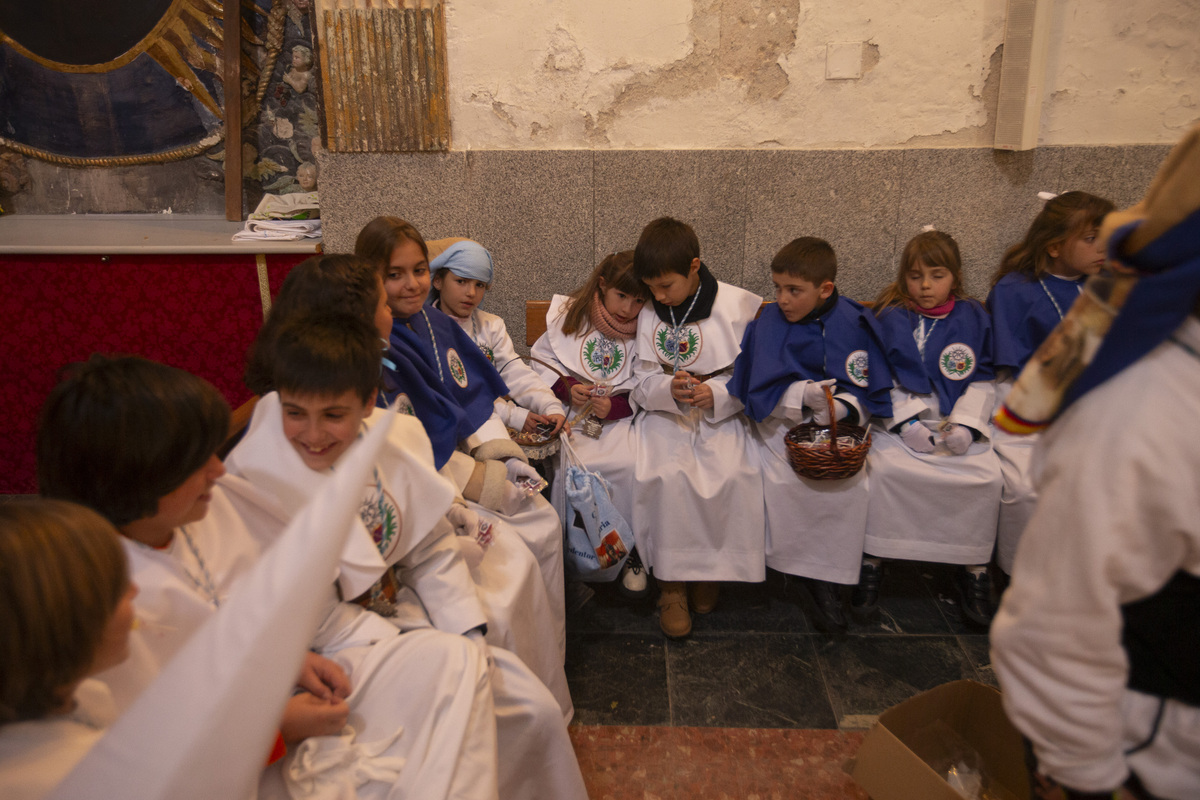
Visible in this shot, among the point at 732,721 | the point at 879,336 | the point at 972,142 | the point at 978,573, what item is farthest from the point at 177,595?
the point at 972,142

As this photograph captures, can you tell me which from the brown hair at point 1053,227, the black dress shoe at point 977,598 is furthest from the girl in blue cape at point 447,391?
the brown hair at point 1053,227

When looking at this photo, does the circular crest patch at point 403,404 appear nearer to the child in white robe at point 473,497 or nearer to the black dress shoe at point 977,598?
the child in white robe at point 473,497

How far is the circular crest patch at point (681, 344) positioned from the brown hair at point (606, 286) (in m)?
0.20

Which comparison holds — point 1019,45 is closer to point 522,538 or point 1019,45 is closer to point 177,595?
point 522,538

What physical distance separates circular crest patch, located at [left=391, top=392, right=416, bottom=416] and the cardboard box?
1.59 meters

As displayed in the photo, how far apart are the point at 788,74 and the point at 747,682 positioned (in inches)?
105

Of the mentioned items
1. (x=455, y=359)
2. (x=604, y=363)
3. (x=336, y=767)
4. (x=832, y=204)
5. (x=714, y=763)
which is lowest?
(x=714, y=763)

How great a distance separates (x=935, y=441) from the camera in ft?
10.2

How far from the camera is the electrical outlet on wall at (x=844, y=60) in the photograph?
3.60m

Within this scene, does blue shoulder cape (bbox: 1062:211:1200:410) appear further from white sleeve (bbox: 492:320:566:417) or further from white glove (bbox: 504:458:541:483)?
white sleeve (bbox: 492:320:566:417)

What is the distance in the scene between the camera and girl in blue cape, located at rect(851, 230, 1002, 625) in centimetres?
304

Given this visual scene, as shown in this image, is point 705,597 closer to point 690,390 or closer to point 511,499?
point 690,390

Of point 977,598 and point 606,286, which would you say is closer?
point 977,598

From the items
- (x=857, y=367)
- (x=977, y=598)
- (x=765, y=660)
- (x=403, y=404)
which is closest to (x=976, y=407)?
(x=857, y=367)
